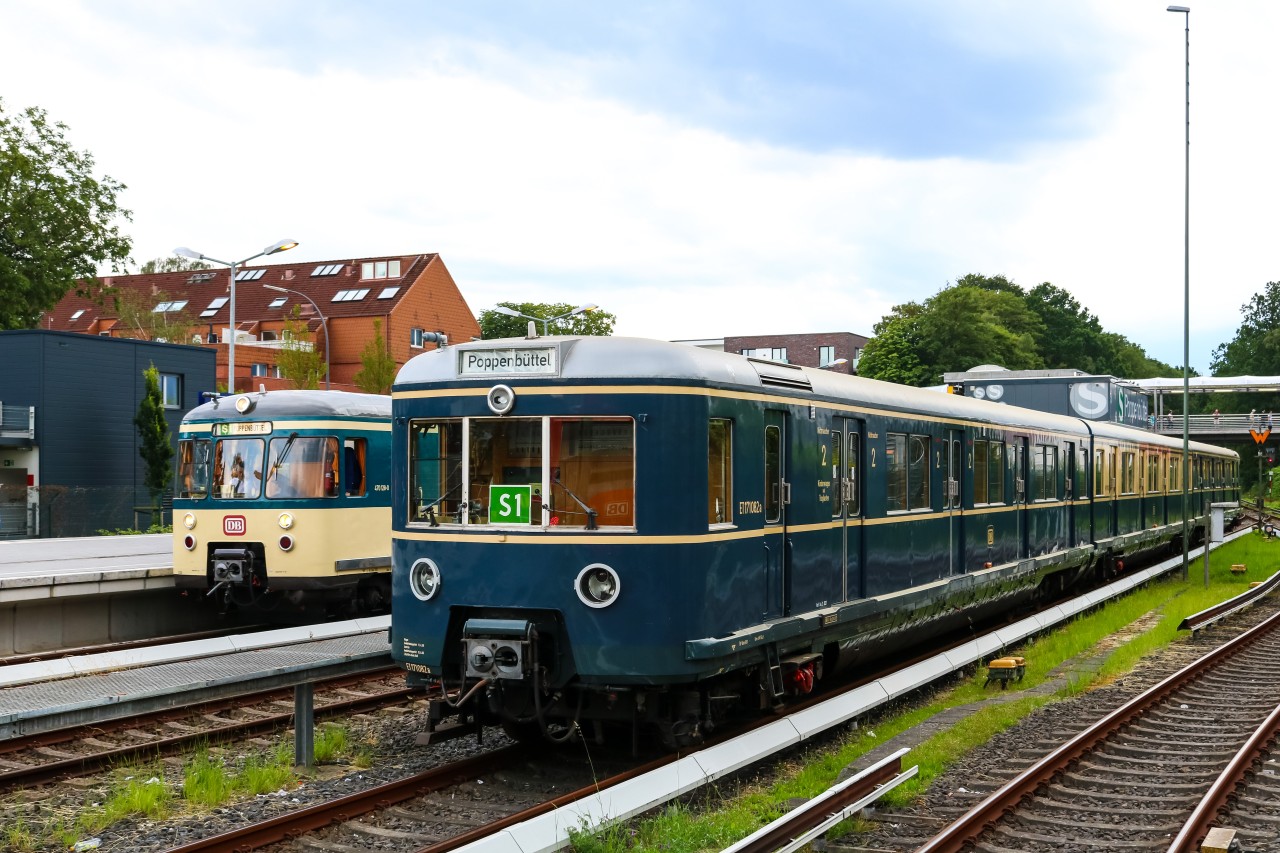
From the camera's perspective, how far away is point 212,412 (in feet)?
55.9

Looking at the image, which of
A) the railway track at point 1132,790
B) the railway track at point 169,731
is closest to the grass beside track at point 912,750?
the railway track at point 1132,790

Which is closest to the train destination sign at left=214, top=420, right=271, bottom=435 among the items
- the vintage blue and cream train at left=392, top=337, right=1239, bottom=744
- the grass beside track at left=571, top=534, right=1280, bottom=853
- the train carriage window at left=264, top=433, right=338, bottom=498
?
the train carriage window at left=264, top=433, right=338, bottom=498

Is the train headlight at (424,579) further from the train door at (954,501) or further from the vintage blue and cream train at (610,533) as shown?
the train door at (954,501)

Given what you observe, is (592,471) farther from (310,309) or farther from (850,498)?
(310,309)

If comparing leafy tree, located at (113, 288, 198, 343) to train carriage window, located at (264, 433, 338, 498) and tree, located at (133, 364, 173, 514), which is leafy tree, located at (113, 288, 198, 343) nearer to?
tree, located at (133, 364, 173, 514)

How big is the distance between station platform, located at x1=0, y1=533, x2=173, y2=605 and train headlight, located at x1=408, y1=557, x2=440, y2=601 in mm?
8304

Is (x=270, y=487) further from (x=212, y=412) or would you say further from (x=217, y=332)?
(x=217, y=332)

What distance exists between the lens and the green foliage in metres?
70.2

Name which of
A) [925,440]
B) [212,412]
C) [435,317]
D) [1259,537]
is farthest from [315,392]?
[435,317]

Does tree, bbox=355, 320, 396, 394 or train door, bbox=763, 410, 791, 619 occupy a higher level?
tree, bbox=355, 320, 396, 394

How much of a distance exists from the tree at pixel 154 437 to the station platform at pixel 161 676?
901 inches

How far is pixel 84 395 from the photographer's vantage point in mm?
36625

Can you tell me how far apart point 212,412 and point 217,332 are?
5178 centimetres

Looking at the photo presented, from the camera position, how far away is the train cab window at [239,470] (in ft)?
54.8
